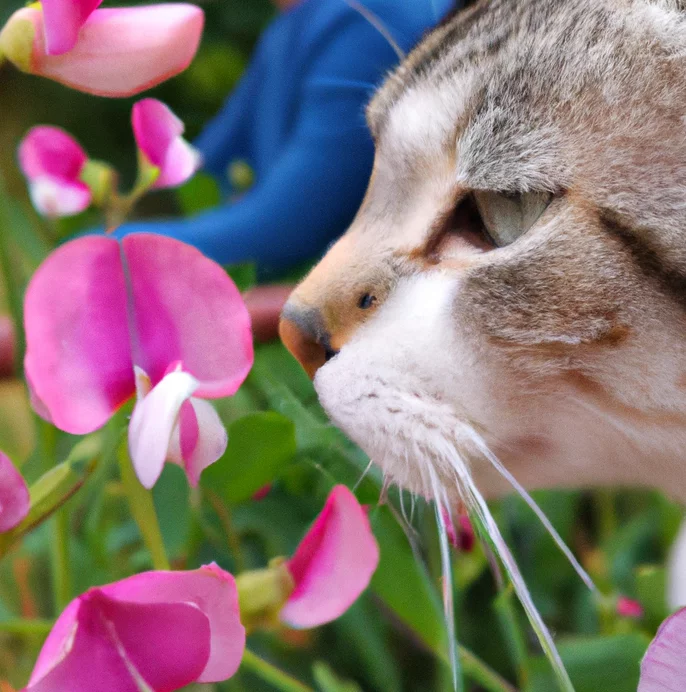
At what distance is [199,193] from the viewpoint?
650mm

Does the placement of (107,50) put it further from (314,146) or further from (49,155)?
(314,146)

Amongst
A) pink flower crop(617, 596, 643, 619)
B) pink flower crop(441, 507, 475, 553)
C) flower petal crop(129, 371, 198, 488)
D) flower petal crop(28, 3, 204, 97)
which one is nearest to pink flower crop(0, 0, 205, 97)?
flower petal crop(28, 3, 204, 97)

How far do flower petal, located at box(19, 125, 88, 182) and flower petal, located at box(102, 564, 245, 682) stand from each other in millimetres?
259

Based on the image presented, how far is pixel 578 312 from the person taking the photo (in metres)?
0.34

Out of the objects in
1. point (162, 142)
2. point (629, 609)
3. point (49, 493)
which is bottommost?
point (629, 609)

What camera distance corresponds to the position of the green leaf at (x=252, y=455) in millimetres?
311

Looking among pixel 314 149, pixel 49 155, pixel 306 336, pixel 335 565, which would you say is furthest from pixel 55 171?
pixel 314 149

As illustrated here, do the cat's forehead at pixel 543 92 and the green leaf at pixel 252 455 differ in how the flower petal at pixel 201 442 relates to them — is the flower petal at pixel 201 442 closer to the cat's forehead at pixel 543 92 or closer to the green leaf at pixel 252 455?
the green leaf at pixel 252 455

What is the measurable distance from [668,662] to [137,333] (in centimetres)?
20

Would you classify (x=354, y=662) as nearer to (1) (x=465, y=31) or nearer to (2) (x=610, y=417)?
(2) (x=610, y=417)

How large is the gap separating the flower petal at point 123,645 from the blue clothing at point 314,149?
416 mm

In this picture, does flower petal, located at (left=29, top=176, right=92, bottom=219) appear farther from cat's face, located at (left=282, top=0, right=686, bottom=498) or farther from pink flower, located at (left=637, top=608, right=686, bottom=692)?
pink flower, located at (left=637, top=608, right=686, bottom=692)

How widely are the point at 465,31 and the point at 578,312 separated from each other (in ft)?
0.67

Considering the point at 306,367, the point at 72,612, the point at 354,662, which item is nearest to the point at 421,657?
the point at 354,662
